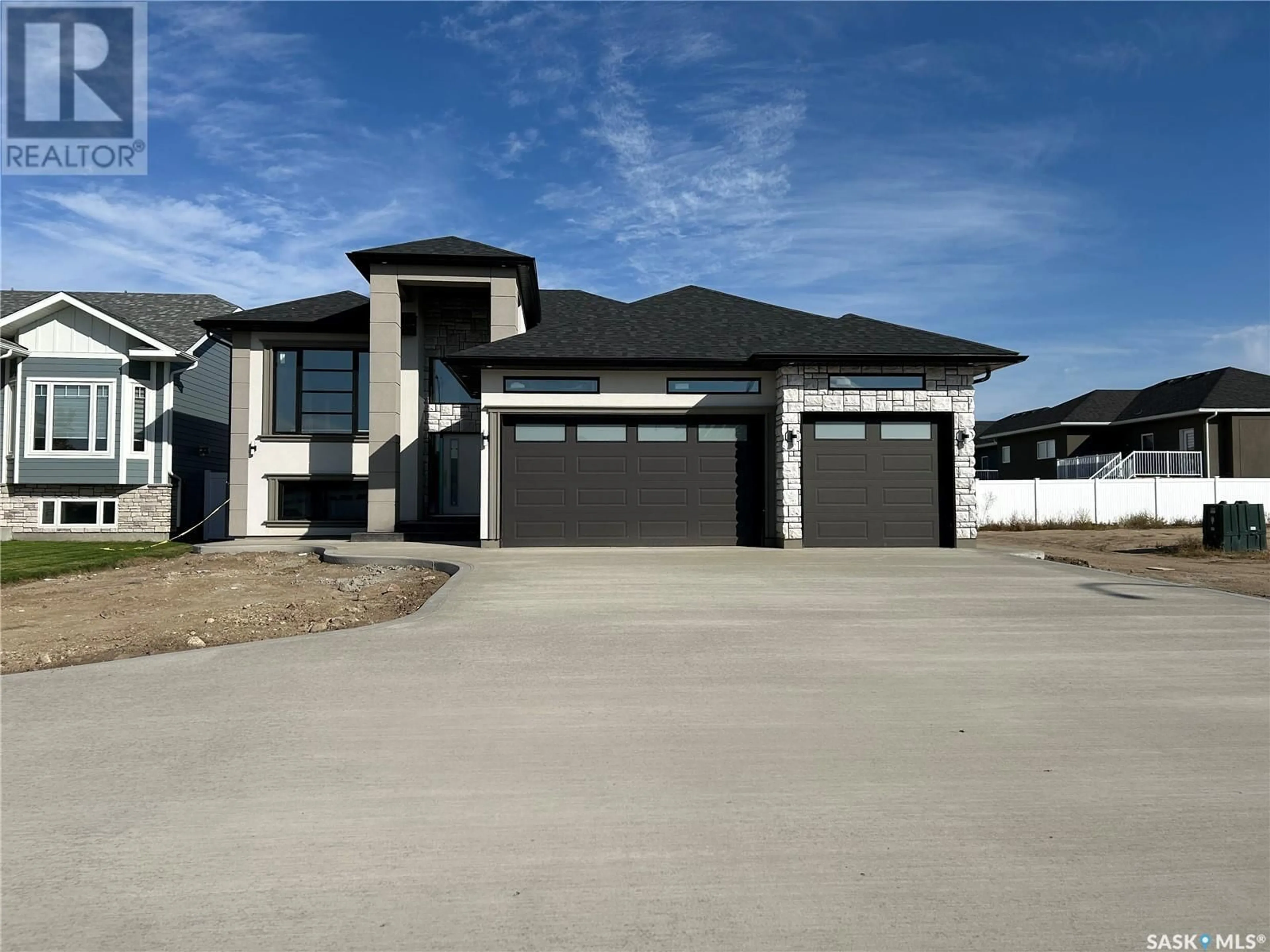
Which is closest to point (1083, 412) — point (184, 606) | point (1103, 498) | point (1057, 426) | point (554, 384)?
point (1057, 426)

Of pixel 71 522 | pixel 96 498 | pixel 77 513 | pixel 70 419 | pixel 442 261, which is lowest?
pixel 71 522

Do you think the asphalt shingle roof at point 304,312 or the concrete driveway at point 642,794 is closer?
the concrete driveway at point 642,794

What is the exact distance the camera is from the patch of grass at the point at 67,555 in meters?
13.2

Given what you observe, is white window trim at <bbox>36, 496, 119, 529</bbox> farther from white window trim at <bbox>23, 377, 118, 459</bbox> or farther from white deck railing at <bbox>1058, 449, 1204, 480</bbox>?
white deck railing at <bbox>1058, 449, 1204, 480</bbox>

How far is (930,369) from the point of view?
16891mm

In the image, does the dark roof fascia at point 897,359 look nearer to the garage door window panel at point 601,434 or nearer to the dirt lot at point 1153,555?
the garage door window panel at point 601,434

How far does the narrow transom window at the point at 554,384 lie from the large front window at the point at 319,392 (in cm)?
637

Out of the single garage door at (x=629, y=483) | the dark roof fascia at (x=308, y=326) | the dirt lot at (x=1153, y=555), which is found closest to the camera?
the dirt lot at (x=1153, y=555)

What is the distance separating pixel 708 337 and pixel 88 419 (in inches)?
727

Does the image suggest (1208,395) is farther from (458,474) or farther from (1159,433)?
(458,474)

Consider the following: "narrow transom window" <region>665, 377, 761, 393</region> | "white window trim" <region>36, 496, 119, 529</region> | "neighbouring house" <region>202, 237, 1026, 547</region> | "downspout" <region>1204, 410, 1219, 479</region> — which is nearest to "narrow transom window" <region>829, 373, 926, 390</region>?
"neighbouring house" <region>202, 237, 1026, 547</region>

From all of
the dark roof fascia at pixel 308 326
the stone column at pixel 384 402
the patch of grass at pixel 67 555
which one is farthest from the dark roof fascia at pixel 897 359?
the patch of grass at pixel 67 555

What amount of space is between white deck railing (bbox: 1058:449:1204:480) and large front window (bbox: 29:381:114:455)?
3548 cm

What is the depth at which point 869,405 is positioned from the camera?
1677 cm
